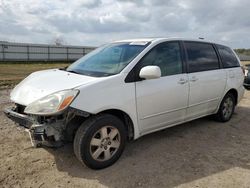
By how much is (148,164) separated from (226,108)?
2.89 metres

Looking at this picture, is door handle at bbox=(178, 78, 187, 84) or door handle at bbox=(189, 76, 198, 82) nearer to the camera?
door handle at bbox=(178, 78, 187, 84)

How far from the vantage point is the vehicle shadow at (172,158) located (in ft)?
10.9

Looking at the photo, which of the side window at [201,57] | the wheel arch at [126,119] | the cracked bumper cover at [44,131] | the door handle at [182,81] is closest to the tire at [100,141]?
the wheel arch at [126,119]

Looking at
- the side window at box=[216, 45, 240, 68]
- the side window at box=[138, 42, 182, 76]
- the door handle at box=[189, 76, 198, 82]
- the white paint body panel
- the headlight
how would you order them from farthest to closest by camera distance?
the side window at box=[216, 45, 240, 68], the door handle at box=[189, 76, 198, 82], the side window at box=[138, 42, 182, 76], the white paint body panel, the headlight

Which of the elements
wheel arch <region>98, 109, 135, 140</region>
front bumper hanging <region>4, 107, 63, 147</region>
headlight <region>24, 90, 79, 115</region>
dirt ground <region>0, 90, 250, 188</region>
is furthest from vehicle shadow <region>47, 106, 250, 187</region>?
headlight <region>24, 90, 79, 115</region>

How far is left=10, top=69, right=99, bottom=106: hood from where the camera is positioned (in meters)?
3.36

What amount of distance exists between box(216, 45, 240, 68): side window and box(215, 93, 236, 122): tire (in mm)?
659

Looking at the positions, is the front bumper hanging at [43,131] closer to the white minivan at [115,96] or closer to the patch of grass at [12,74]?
the white minivan at [115,96]

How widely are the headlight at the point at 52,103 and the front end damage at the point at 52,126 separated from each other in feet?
0.29

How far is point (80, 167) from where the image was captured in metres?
3.56

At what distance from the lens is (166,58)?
4.25 metres

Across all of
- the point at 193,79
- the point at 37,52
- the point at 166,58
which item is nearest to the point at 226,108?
the point at 193,79

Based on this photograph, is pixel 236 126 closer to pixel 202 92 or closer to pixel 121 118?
pixel 202 92

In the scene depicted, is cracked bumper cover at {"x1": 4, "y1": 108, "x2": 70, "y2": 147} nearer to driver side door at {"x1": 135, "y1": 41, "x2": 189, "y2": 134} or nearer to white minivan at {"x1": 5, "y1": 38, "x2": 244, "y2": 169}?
white minivan at {"x1": 5, "y1": 38, "x2": 244, "y2": 169}
